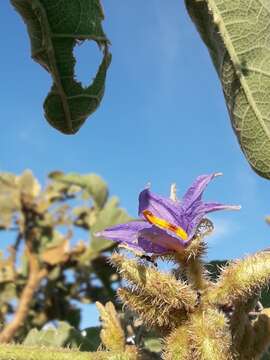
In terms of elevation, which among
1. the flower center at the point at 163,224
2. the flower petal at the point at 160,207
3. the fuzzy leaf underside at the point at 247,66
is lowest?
the flower center at the point at 163,224

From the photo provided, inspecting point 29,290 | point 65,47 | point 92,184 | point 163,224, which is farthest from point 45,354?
point 92,184

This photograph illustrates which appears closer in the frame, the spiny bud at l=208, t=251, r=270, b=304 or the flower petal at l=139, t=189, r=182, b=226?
the spiny bud at l=208, t=251, r=270, b=304

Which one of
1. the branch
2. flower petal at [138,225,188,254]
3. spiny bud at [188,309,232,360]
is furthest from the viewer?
the branch

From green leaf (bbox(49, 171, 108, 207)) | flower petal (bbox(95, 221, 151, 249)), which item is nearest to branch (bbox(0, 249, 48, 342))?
green leaf (bbox(49, 171, 108, 207))

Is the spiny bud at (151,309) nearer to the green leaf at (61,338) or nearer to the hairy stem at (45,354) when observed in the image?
the hairy stem at (45,354)

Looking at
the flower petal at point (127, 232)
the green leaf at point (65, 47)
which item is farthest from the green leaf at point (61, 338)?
the green leaf at point (65, 47)

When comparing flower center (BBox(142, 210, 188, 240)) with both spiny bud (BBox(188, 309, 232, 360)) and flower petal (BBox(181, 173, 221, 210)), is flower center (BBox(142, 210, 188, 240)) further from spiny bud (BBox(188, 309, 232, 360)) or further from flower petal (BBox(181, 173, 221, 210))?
spiny bud (BBox(188, 309, 232, 360))

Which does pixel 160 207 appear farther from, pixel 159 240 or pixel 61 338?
pixel 61 338
